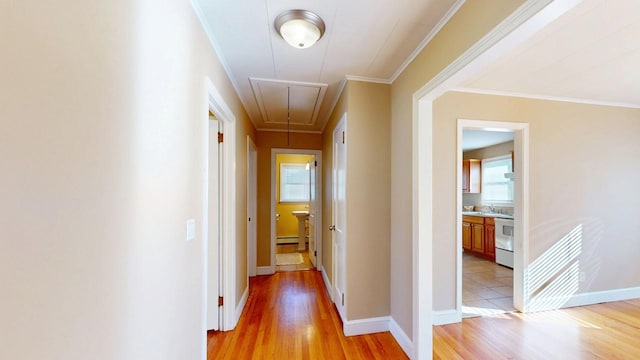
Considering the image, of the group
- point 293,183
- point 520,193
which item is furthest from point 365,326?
point 293,183

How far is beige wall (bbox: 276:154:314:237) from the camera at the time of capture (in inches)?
237

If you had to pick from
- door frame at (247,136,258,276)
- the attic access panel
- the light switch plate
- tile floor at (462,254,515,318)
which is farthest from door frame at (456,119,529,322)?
door frame at (247,136,258,276)

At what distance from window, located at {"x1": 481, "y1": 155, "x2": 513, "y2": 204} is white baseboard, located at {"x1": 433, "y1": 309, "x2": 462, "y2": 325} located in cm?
397

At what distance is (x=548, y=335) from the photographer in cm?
234

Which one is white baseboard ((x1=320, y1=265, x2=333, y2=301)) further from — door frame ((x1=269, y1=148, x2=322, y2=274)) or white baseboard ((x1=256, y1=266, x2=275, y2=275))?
white baseboard ((x1=256, y1=266, x2=275, y2=275))

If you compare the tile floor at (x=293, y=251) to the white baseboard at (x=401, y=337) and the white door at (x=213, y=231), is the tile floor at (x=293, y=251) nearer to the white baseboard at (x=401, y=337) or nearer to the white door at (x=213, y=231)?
the white door at (x=213, y=231)

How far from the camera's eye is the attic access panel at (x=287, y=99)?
8.39 ft

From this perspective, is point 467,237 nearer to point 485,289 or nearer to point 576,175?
point 485,289

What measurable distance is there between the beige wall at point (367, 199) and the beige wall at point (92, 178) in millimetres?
1490

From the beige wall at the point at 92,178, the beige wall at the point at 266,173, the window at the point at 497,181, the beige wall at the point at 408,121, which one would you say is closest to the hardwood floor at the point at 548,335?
the beige wall at the point at 408,121

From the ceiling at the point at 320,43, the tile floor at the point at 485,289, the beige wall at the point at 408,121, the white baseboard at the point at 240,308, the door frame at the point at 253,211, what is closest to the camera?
the beige wall at the point at 408,121

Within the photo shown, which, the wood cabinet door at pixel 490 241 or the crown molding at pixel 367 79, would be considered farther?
the wood cabinet door at pixel 490 241

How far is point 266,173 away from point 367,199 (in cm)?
220

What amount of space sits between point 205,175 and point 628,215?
4.81m
